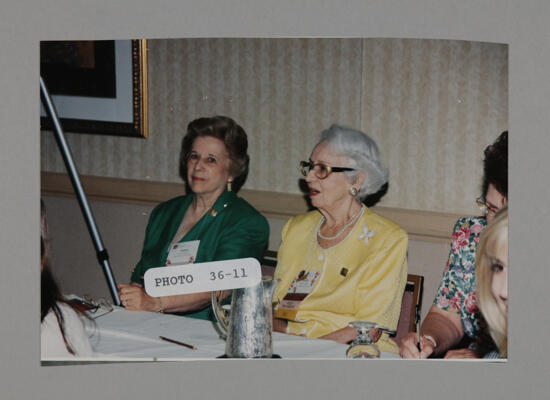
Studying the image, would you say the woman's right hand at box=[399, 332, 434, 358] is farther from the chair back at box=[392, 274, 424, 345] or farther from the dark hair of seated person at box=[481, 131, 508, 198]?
the dark hair of seated person at box=[481, 131, 508, 198]

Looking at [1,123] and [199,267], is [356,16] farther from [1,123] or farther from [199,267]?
[1,123]

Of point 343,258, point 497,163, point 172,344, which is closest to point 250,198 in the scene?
point 343,258

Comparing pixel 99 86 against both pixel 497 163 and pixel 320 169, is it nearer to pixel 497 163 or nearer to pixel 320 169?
pixel 320 169

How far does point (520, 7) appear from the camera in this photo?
2781 mm

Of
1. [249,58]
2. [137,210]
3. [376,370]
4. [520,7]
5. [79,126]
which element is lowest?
[376,370]

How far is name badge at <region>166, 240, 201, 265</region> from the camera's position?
2.84 m

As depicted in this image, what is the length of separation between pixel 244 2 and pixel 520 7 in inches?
39.9

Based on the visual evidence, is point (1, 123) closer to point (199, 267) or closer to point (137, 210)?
point (137, 210)

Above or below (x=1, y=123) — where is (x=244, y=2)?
above

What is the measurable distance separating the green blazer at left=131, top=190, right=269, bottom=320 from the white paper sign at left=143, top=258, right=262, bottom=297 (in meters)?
0.05

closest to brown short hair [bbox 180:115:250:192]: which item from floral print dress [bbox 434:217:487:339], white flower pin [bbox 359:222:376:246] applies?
white flower pin [bbox 359:222:376:246]

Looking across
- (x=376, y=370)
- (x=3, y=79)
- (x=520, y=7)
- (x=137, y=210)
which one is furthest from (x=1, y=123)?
(x=520, y=7)

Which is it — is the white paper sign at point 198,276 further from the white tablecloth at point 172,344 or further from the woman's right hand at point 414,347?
the woman's right hand at point 414,347

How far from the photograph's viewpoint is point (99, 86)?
115 inches
